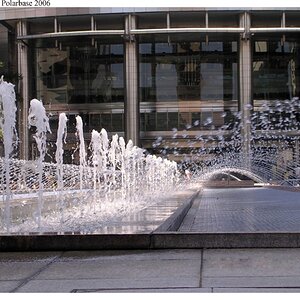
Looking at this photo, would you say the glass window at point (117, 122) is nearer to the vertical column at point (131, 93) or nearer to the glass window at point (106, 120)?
the glass window at point (106, 120)

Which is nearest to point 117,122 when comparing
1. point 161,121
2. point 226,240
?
point 161,121

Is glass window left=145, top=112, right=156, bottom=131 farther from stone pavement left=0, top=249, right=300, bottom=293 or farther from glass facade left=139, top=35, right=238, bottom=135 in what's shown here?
stone pavement left=0, top=249, right=300, bottom=293

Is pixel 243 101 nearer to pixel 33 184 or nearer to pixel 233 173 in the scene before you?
pixel 233 173

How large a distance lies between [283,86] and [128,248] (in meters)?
47.3

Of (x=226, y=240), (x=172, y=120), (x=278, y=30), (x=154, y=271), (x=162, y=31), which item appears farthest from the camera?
(x=172, y=120)

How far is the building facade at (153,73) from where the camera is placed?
160 feet

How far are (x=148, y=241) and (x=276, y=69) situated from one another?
4758 cm

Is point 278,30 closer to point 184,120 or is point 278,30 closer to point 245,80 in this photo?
point 245,80

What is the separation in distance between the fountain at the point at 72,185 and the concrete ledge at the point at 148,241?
2.07ft

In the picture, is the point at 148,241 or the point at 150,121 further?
the point at 150,121

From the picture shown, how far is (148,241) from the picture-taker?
21.2ft

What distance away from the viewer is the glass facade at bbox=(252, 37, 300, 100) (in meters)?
51.5

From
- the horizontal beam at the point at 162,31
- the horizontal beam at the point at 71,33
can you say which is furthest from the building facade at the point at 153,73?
the horizontal beam at the point at 162,31
